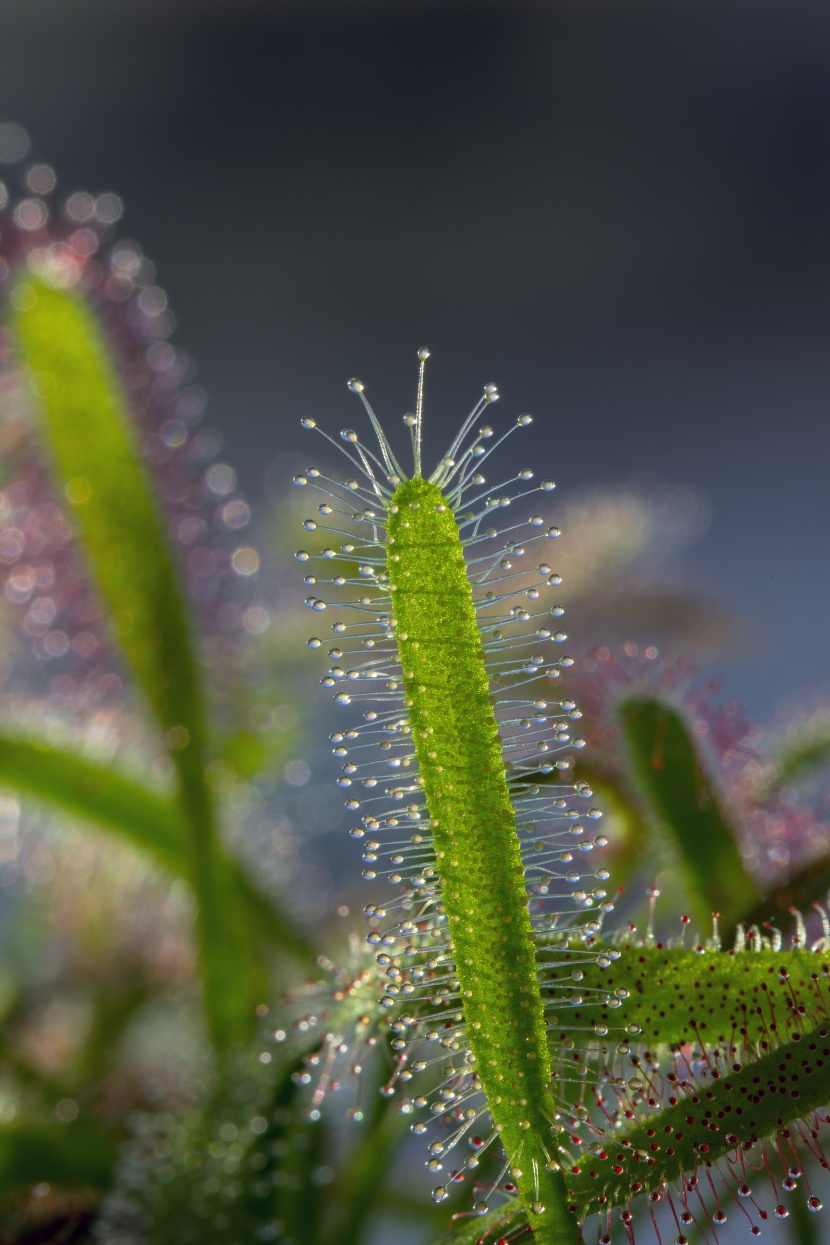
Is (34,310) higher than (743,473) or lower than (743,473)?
lower

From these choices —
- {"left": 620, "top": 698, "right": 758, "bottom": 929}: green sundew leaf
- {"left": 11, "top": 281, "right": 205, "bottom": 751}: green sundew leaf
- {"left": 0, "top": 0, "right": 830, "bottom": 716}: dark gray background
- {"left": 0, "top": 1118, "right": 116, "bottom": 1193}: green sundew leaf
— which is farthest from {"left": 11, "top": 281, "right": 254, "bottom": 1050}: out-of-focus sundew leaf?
{"left": 0, "top": 0, "right": 830, "bottom": 716}: dark gray background

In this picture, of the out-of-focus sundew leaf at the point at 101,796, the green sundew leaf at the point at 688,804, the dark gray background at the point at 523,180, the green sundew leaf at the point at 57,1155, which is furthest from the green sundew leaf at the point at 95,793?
the dark gray background at the point at 523,180

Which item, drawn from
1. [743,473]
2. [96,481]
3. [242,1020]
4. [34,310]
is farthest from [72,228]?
[743,473]

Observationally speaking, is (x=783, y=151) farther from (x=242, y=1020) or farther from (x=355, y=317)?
(x=242, y=1020)

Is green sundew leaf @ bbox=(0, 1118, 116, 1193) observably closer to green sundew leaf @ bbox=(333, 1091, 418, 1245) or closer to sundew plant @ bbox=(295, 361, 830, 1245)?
green sundew leaf @ bbox=(333, 1091, 418, 1245)

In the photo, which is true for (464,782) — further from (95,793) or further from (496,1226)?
(95,793)

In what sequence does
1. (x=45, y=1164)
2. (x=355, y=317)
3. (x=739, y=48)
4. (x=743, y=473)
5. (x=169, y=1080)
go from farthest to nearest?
(x=355, y=317), (x=739, y=48), (x=743, y=473), (x=169, y=1080), (x=45, y=1164)
